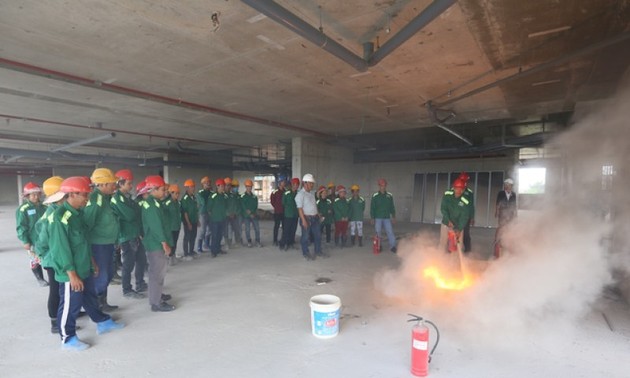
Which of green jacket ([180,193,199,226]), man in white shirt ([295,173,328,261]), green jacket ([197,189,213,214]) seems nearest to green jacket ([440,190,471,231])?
man in white shirt ([295,173,328,261])

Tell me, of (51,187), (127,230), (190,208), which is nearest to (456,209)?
(127,230)

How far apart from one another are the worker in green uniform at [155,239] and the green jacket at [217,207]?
3.00m

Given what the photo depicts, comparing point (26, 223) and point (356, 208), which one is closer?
point (26, 223)

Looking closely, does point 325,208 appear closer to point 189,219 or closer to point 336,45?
point 189,219

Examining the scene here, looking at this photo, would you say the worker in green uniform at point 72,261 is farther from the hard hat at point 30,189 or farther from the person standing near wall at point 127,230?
the hard hat at point 30,189

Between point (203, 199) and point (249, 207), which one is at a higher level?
point (203, 199)

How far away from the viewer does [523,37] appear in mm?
3893

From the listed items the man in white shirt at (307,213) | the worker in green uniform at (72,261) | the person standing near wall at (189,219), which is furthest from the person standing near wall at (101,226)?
the man in white shirt at (307,213)

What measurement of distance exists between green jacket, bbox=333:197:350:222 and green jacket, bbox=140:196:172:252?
4.66 meters

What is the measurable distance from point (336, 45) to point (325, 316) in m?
2.84

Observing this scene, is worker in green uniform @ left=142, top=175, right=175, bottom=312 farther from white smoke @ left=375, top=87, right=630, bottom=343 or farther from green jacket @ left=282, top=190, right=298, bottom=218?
green jacket @ left=282, top=190, right=298, bottom=218

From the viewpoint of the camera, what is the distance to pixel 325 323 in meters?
3.18

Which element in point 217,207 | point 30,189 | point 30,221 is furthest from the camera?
point 217,207

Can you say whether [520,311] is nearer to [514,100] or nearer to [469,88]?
[469,88]
